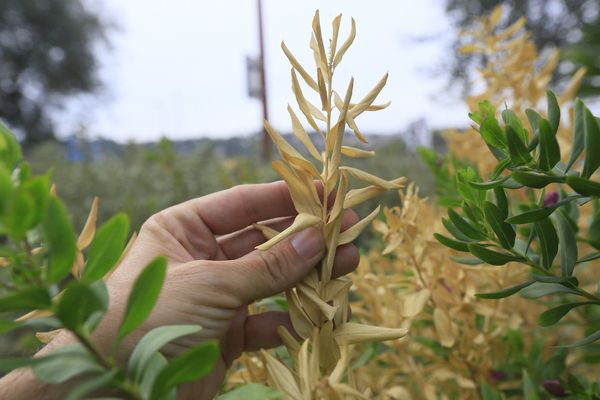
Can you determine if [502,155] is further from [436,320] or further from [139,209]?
[139,209]

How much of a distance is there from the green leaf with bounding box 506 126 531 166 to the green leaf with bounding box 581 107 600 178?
35 millimetres

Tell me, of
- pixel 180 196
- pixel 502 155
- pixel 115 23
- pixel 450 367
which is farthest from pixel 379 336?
pixel 115 23

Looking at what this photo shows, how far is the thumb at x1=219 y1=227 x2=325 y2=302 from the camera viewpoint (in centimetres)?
44

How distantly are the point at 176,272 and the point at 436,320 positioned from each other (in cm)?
28

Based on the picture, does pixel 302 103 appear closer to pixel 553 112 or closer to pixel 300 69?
pixel 300 69

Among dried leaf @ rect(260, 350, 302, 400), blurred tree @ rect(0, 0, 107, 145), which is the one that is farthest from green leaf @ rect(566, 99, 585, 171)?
blurred tree @ rect(0, 0, 107, 145)

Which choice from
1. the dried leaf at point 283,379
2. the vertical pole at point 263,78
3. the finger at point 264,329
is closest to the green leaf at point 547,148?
the dried leaf at point 283,379

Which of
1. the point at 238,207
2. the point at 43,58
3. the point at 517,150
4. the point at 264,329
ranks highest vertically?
the point at 43,58

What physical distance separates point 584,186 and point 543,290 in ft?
0.35

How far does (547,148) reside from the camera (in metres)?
0.34

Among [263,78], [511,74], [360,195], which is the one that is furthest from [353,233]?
[263,78]

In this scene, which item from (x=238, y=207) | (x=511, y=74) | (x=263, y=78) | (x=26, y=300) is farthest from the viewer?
(x=263, y=78)

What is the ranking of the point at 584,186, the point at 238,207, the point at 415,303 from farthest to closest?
the point at 238,207
the point at 415,303
the point at 584,186

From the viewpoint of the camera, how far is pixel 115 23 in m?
11.9
